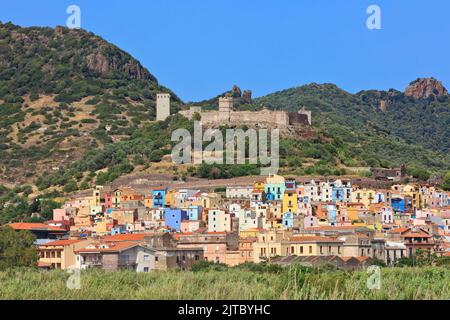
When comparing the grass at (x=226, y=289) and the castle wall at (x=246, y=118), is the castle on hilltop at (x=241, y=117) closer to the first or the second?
the castle wall at (x=246, y=118)

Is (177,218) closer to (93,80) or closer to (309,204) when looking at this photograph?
(309,204)

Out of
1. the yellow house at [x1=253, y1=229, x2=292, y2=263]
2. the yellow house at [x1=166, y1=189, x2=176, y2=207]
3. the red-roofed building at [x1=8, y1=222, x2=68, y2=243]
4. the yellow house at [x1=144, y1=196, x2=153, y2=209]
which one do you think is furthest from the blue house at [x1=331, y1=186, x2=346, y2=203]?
the red-roofed building at [x1=8, y1=222, x2=68, y2=243]

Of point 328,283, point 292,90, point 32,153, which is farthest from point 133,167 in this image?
point 292,90

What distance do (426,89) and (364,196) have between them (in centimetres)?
9822

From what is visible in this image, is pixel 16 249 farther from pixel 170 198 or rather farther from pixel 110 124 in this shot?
pixel 110 124

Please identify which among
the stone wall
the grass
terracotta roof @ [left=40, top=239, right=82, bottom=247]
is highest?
the stone wall

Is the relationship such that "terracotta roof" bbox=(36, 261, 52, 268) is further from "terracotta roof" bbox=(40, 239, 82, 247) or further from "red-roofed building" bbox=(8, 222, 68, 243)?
"red-roofed building" bbox=(8, 222, 68, 243)

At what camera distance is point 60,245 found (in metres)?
49.0

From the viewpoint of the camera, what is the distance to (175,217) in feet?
185

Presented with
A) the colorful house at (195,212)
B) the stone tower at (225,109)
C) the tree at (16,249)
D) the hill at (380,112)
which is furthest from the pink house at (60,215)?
the hill at (380,112)

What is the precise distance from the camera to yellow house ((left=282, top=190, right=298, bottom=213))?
5900cm

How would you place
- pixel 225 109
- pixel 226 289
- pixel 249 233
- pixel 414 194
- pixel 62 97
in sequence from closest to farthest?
pixel 226 289
pixel 249 233
pixel 414 194
pixel 225 109
pixel 62 97

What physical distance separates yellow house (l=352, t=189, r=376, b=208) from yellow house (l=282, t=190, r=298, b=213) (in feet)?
13.5

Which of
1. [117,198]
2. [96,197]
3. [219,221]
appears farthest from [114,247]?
[96,197]
